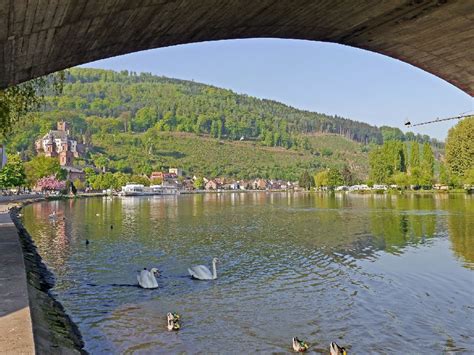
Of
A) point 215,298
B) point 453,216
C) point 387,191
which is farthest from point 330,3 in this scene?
point 387,191

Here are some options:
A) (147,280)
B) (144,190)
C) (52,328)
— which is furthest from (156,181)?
(52,328)

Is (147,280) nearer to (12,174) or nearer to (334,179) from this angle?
(12,174)

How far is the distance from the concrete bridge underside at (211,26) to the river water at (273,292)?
724 centimetres

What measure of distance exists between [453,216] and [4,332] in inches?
1836

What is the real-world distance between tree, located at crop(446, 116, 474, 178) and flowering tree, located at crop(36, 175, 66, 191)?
91128 millimetres

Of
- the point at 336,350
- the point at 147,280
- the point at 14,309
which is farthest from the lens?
the point at 147,280

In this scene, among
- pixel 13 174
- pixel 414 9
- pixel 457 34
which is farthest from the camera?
pixel 13 174

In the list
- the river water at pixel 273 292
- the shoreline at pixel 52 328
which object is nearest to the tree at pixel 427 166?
the river water at pixel 273 292

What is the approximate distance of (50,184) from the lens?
11662cm

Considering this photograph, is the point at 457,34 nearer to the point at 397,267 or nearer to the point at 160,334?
the point at 160,334

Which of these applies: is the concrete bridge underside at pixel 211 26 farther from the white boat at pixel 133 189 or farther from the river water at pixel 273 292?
the white boat at pixel 133 189

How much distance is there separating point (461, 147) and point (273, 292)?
83.4m

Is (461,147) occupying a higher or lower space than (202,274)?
higher

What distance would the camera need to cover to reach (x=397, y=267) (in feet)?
72.9
